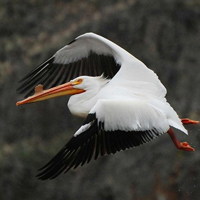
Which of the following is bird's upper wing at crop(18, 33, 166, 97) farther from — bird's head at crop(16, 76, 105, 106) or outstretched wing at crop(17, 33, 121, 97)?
bird's head at crop(16, 76, 105, 106)

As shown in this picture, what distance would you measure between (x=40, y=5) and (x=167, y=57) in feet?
10.1

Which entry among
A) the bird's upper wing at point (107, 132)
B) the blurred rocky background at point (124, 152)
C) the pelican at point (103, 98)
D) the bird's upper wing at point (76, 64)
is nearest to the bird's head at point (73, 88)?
the pelican at point (103, 98)

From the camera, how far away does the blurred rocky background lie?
32.4 feet

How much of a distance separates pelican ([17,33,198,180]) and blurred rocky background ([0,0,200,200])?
2.66m

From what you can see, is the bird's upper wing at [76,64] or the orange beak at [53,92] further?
the bird's upper wing at [76,64]

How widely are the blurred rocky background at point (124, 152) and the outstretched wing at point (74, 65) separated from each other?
2.50 metres

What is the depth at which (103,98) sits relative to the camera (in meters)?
6.47

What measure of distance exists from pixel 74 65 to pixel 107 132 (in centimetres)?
189

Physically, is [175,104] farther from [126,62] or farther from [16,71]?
[126,62]

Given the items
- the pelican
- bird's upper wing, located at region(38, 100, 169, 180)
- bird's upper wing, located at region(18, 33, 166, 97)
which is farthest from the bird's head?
bird's upper wing, located at region(38, 100, 169, 180)

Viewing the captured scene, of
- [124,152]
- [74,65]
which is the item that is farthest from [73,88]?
[124,152]

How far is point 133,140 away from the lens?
618 centimetres

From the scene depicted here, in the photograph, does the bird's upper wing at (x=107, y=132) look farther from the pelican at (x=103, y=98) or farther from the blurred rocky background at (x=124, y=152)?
the blurred rocky background at (x=124, y=152)

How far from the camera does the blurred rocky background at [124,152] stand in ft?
32.4
